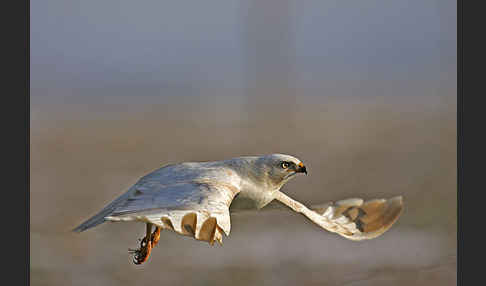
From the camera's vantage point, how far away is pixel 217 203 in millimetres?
3607

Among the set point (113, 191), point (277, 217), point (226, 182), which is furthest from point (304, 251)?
point (226, 182)

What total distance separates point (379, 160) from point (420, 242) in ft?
8.80

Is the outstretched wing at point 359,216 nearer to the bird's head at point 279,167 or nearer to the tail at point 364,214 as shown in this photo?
the tail at point 364,214

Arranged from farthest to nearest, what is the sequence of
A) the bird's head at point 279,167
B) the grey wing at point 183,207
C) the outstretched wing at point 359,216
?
1. the outstretched wing at point 359,216
2. the bird's head at point 279,167
3. the grey wing at point 183,207

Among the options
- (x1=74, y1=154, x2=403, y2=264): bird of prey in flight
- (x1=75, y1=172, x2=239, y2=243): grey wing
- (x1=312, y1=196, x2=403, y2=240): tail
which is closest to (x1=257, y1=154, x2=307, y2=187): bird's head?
(x1=74, y1=154, x2=403, y2=264): bird of prey in flight

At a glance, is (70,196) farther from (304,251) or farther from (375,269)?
(375,269)

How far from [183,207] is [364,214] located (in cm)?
224

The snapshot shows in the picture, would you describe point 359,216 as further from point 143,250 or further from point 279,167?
point 143,250

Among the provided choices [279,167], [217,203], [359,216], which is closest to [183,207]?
[217,203]

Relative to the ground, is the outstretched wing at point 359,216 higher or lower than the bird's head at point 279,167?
lower

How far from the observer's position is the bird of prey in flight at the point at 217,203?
3.31 metres

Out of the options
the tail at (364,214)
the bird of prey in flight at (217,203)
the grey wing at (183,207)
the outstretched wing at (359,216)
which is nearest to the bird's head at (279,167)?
the bird of prey in flight at (217,203)

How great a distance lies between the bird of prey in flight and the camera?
3.31 metres

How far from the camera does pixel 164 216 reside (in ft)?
10.7
